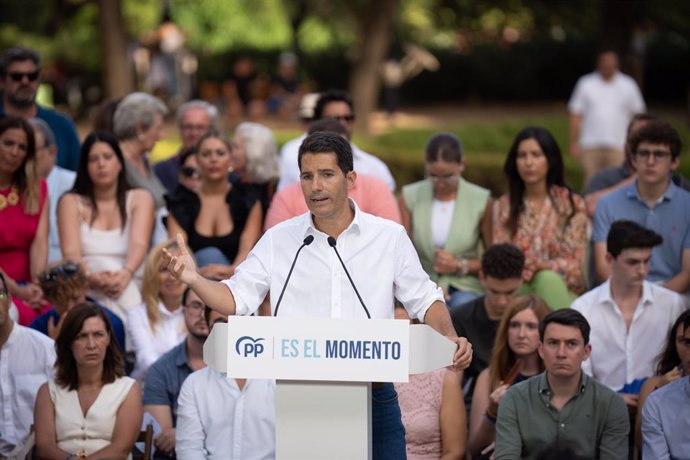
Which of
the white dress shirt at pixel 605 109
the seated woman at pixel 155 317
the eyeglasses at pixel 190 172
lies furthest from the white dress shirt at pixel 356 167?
→ the white dress shirt at pixel 605 109

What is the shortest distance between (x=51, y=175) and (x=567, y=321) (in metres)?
4.14

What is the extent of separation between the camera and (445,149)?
831cm

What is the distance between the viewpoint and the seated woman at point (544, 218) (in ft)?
26.9

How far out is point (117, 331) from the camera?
293 inches

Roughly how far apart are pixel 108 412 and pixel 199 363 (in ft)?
2.31

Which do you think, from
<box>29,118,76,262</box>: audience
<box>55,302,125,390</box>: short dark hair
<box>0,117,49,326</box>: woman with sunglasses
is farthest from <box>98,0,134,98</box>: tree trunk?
<box>55,302,125,390</box>: short dark hair

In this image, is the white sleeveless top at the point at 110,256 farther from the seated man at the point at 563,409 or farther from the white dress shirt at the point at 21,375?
the seated man at the point at 563,409

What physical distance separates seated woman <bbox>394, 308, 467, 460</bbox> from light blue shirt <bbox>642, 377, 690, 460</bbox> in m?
0.96

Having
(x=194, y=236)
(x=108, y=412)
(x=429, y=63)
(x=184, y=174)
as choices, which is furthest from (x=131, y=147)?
(x=429, y=63)

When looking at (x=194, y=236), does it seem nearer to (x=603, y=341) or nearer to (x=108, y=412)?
(x=108, y=412)

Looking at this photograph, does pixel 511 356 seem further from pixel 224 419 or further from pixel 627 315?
pixel 224 419

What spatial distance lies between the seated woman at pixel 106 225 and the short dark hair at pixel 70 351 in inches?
49.0

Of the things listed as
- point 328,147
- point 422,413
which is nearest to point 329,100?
point 422,413

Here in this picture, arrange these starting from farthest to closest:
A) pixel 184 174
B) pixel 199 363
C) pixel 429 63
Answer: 1. pixel 429 63
2. pixel 184 174
3. pixel 199 363
